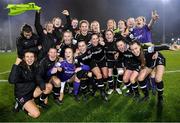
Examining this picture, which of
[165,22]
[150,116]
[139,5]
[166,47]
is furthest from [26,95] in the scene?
[165,22]

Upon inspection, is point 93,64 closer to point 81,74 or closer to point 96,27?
point 81,74

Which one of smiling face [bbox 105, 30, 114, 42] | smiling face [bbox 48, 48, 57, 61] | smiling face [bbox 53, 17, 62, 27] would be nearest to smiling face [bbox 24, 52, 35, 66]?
smiling face [bbox 48, 48, 57, 61]

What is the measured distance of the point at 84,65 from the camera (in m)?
8.54

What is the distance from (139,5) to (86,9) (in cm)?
819

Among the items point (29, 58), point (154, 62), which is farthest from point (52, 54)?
point (154, 62)

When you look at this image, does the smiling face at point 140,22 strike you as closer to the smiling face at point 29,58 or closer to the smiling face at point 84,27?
the smiling face at point 84,27

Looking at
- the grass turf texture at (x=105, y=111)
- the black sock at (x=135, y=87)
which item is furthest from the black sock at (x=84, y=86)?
the black sock at (x=135, y=87)

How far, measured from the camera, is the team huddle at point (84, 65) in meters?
7.43

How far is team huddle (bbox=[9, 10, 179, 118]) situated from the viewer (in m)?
7.43

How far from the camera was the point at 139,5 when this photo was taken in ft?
154

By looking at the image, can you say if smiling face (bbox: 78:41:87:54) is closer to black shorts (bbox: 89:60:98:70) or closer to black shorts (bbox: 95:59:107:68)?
black shorts (bbox: 89:60:98:70)

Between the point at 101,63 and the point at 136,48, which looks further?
the point at 101,63

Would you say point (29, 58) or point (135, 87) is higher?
point (29, 58)

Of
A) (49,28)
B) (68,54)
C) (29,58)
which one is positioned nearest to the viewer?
(29,58)
